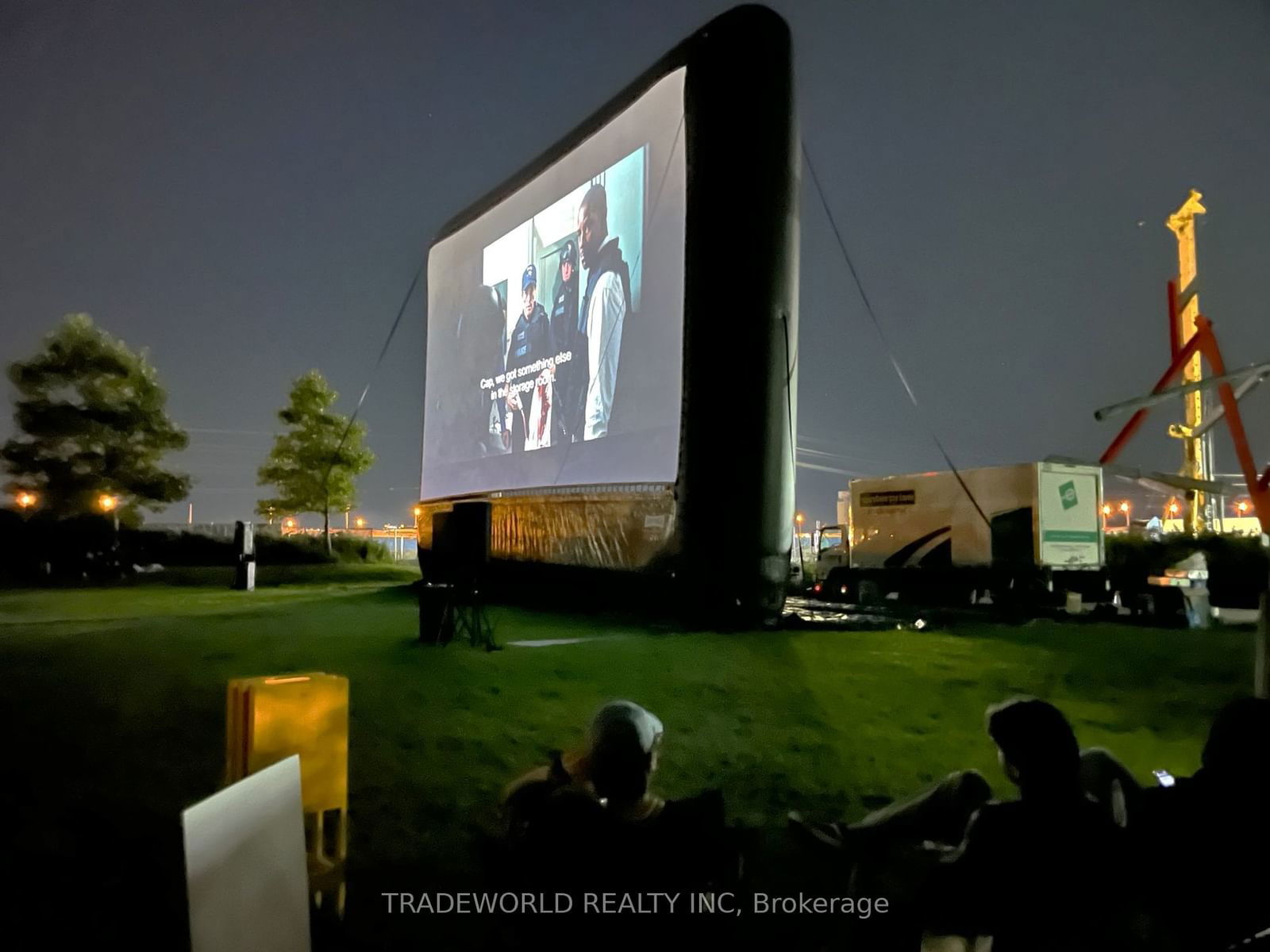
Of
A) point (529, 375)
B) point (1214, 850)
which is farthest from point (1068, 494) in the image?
point (1214, 850)

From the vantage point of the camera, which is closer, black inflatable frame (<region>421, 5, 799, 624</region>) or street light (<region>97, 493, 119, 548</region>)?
black inflatable frame (<region>421, 5, 799, 624</region>)

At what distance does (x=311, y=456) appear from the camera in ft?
95.6

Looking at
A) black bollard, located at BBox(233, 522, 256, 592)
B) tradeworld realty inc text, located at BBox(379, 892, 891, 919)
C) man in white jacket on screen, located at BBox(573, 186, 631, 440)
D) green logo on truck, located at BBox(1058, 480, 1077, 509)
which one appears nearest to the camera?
tradeworld realty inc text, located at BBox(379, 892, 891, 919)

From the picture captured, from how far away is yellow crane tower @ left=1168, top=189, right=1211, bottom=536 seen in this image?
10484mm

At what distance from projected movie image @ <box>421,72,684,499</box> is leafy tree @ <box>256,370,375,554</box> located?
1857 centimetres

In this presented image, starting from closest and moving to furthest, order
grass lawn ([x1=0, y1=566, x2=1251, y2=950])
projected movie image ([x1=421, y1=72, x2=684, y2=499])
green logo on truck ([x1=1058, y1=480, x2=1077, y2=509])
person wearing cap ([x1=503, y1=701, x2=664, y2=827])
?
person wearing cap ([x1=503, y1=701, x2=664, y2=827])
grass lawn ([x1=0, y1=566, x2=1251, y2=950])
projected movie image ([x1=421, y1=72, x2=684, y2=499])
green logo on truck ([x1=1058, y1=480, x2=1077, y2=509])

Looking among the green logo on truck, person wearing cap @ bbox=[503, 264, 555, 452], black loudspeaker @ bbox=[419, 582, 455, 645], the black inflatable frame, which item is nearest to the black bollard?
person wearing cap @ bbox=[503, 264, 555, 452]

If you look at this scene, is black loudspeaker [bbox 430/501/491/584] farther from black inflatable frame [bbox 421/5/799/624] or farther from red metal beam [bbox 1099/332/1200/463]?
red metal beam [bbox 1099/332/1200/463]

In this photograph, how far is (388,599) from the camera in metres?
13.3

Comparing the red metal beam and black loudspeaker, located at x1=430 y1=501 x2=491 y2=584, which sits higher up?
the red metal beam

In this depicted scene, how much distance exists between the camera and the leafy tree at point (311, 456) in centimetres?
2881

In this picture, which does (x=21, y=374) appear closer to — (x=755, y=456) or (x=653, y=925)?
(x=755, y=456)

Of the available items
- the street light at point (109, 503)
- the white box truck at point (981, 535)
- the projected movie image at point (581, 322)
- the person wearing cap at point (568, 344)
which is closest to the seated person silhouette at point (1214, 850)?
the projected movie image at point (581, 322)

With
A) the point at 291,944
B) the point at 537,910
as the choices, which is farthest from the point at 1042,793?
the point at 291,944
